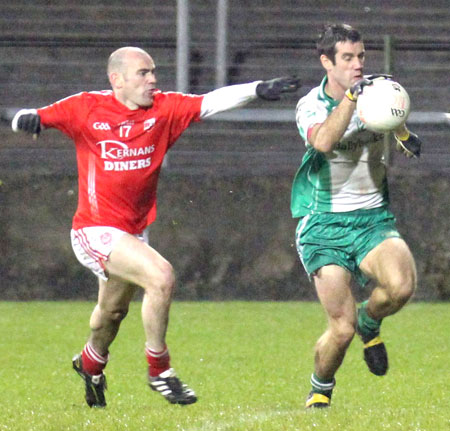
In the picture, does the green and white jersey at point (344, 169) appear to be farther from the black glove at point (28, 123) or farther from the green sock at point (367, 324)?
the black glove at point (28, 123)

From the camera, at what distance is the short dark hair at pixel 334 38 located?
7254 millimetres

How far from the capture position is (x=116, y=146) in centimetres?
742

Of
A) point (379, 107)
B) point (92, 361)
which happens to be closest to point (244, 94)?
point (379, 107)

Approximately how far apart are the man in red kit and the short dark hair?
18.5 inches

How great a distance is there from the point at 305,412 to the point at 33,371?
2918mm

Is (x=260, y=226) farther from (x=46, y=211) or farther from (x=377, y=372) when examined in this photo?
(x=377, y=372)

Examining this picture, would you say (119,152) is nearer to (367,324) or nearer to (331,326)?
(331,326)

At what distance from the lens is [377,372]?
24.5 feet

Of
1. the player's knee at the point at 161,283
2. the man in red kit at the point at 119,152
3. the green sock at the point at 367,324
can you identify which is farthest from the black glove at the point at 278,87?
the green sock at the point at 367,324

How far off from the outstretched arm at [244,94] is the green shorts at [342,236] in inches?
29.9

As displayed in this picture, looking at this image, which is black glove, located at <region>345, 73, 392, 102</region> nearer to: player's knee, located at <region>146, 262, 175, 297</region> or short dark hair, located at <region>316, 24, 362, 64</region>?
short dark hair, located at <region>316, 24, 362, 64</region>

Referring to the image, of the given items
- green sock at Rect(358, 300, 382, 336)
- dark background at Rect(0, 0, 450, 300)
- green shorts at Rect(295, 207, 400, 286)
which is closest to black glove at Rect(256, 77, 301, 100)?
green shorts at Rect(295, 207, 400, 286)

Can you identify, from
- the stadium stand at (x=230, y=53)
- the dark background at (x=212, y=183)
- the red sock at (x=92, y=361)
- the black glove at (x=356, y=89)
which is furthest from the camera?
the stadium stand at (x=230, y=53)

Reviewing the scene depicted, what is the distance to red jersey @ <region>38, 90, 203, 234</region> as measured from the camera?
7.43m
